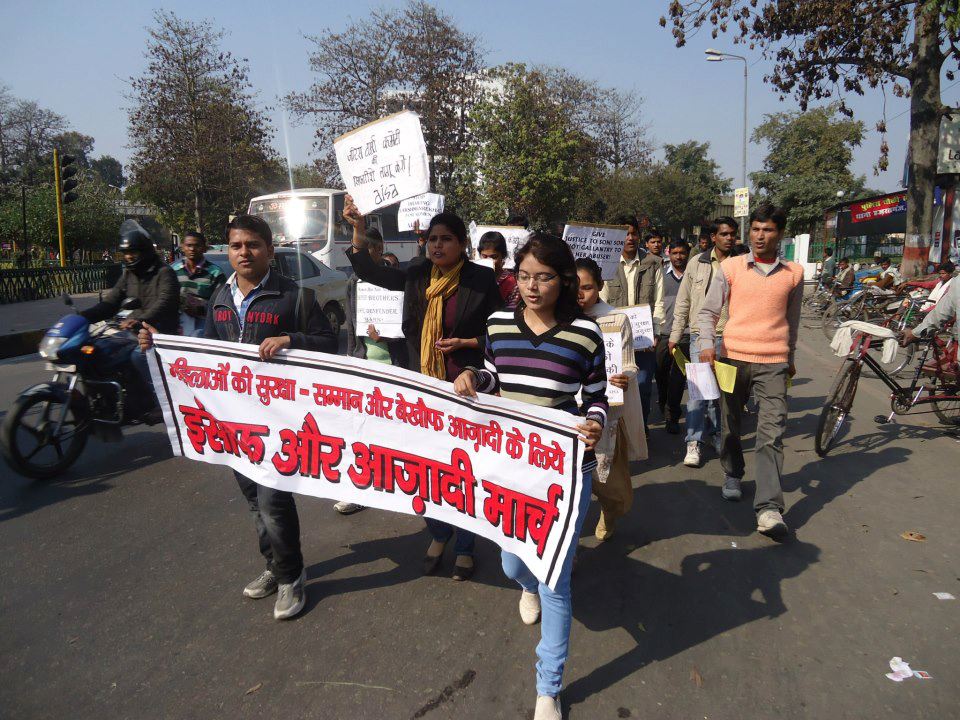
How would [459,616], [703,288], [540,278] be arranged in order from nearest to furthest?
[540,278], [459,616], [703,288]

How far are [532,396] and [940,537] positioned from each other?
3106mm

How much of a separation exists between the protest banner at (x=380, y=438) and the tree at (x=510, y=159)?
1787 centimetres

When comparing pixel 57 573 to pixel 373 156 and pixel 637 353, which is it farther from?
pixel 637 353

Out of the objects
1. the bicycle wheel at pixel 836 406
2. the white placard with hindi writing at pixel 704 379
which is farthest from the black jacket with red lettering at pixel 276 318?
the bicycle wheel at pixel 836 406

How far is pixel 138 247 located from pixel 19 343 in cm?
870

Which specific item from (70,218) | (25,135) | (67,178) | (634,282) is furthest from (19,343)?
(25,135)

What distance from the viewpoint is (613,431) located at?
3.63m

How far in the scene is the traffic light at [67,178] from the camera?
15878 mm

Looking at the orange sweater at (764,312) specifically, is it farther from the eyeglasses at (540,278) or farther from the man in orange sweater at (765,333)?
the eyeglasses at (540,278)

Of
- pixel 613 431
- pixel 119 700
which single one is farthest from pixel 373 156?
pixel 119 700

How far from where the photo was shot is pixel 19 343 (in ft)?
39.7

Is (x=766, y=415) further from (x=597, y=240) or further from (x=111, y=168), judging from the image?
(x=111, y=168)

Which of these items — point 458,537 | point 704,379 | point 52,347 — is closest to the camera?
point 458,537

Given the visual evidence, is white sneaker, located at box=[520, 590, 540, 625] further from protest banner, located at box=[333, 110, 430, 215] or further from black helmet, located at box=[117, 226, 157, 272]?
black helmet, located at box=[117, 226, 157, 272]
